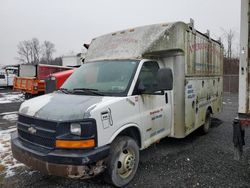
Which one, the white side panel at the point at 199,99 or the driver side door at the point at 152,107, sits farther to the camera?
the white side panel at the point at 199,99

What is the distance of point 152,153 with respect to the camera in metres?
5.13

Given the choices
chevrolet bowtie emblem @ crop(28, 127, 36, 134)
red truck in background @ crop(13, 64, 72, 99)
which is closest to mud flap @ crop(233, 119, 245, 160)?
chevrolet bowtie emblem @ crop(28, 127, 36, 134)

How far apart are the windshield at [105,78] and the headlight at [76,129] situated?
816 mm

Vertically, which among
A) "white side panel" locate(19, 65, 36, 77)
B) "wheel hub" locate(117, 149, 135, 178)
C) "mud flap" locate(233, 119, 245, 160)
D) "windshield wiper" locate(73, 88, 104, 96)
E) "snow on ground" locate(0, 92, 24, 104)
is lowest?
"wheel hub" locate(117, 149, 135, 178)

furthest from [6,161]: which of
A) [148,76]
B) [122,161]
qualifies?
[148,76]

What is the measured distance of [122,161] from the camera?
3.63m

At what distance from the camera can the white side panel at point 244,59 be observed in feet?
11.2

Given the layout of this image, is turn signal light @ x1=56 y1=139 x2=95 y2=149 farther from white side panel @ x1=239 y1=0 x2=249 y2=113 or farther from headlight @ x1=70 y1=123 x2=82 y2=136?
white side panel @ x1=239 y1=0 x2=249 y2=113

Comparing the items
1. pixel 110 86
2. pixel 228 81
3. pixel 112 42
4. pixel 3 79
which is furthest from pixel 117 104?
pixel 3 79

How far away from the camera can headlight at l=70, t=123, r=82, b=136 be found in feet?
9.90

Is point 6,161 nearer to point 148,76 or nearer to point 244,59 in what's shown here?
point 148,76

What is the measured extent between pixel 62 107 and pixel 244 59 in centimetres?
272

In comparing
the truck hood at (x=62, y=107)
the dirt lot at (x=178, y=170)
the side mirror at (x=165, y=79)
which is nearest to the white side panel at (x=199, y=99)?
the dirt lot at (x=178, y=170)

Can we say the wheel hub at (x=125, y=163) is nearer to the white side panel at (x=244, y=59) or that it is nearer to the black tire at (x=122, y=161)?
the black tire at (x=122, y=161)
